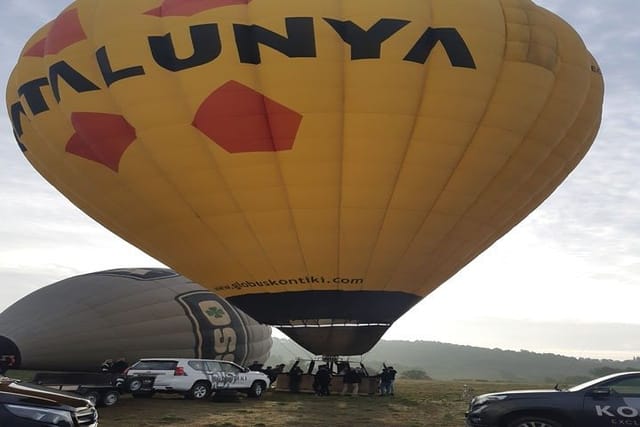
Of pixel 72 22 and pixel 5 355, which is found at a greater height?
pixel 72 22

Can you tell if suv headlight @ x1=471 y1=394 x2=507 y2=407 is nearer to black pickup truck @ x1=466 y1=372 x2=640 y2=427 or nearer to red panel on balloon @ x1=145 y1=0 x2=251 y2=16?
black pickup truck @ x1=466 y1=372 x2=640 y2=427

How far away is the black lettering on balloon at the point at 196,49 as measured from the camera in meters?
15.9

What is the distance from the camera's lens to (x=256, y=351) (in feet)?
90.8

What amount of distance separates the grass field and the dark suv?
176 inches

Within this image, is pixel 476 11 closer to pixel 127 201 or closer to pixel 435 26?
pixel 435 26

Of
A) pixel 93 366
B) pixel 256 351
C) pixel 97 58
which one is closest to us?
pixel 97 58

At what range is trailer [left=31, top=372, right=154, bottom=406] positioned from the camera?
15641 millimetres

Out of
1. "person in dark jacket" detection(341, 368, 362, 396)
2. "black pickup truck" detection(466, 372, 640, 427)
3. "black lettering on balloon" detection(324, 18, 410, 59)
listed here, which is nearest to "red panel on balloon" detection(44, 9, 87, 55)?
"black lettering on balloon" detection(324, 18, 410, 59)

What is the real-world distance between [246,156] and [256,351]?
13239 mm

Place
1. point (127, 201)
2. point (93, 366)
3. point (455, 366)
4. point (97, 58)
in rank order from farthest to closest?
point (455, 366) → point (93, 366) → point (127, 201) → point (97, 58)

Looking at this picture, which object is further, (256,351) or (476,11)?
(256,351)

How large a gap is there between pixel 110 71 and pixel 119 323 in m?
8.59

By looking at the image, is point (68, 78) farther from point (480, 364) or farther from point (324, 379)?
point (480, 364)

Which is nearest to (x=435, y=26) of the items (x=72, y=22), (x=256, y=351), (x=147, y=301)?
(x=72, y=22)
